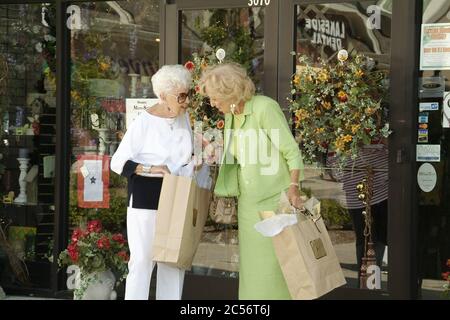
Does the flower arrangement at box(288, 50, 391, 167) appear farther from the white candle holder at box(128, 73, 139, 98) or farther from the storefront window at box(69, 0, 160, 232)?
the storefront window at box(69, 0, 160, 232)

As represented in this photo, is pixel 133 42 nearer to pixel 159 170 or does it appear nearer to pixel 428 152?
pixel 159 170

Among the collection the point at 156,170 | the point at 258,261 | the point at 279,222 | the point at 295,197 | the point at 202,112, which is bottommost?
the point at 258,261

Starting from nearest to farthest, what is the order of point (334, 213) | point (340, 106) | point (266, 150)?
1. point (266, 150)
2. point (340, 106)
3. point (334, 213)

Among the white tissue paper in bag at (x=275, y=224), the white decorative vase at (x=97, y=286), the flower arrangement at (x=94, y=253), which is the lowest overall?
the white decorative vase at (x=97, y=286)

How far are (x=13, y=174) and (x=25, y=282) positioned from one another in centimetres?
94

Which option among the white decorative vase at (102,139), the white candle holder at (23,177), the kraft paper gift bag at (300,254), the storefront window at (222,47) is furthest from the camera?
the white candle holder at (23,177)

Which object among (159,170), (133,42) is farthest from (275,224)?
(133,42)

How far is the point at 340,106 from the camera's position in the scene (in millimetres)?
5078

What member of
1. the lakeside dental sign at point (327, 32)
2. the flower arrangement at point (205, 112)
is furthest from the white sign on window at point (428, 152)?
the flower arrangement at point (205, 112)

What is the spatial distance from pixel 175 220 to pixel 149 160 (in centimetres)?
44

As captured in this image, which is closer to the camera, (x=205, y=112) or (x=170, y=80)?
(x=170, y=80)

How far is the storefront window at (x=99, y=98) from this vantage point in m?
6.21

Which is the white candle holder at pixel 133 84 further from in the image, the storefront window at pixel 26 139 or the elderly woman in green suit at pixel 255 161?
the elderly woman in green suit at pixel 255 161

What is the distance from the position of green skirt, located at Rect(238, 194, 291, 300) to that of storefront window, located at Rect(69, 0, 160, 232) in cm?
208
